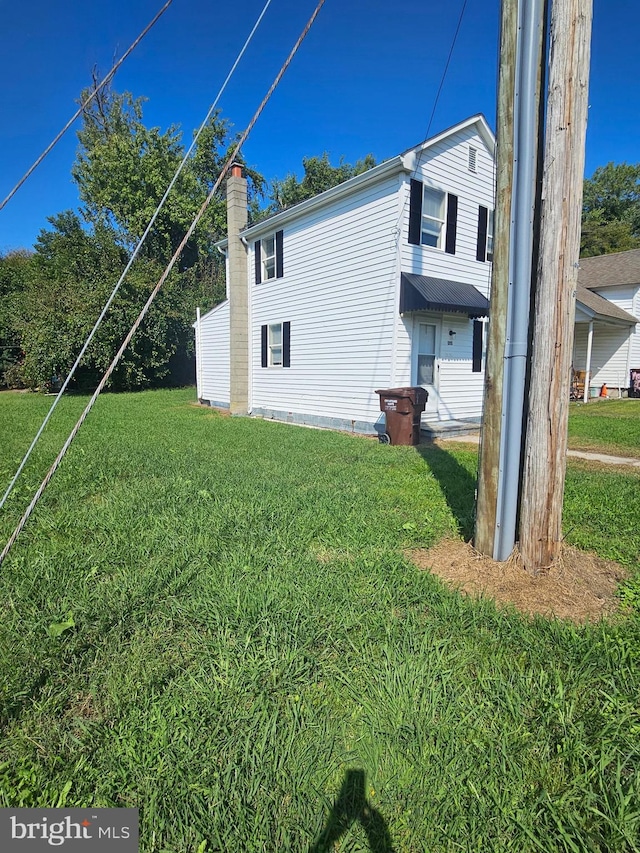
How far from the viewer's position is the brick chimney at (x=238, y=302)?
13133 millimetres

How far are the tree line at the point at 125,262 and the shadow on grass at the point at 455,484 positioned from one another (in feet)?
51.5

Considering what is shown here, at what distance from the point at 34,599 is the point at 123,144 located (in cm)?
2826

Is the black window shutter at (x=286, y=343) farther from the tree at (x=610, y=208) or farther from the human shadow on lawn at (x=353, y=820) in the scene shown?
the tree at (x=610, y=208)

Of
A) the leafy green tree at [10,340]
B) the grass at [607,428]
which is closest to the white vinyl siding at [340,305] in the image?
the grass at [607,428]

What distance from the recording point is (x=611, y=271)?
712 inches

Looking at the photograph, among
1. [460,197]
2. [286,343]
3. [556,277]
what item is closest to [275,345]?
[286,343]

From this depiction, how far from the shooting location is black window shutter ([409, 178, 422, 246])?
8.77 m

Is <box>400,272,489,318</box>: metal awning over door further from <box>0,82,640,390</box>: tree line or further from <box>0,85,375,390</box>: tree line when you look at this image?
<box>0,85,375,390</box>: tree line

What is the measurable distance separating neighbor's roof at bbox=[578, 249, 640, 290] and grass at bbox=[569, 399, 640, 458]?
19.0 feet

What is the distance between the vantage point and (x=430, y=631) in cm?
240

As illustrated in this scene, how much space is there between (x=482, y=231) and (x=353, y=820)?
1136cm

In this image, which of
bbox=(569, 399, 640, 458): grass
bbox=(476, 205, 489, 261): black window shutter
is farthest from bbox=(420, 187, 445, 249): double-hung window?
bbox=(569, 399, 640, 458): grass

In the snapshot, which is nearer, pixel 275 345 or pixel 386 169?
pixel 386 169

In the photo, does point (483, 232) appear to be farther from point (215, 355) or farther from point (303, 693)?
point (303, 693)
